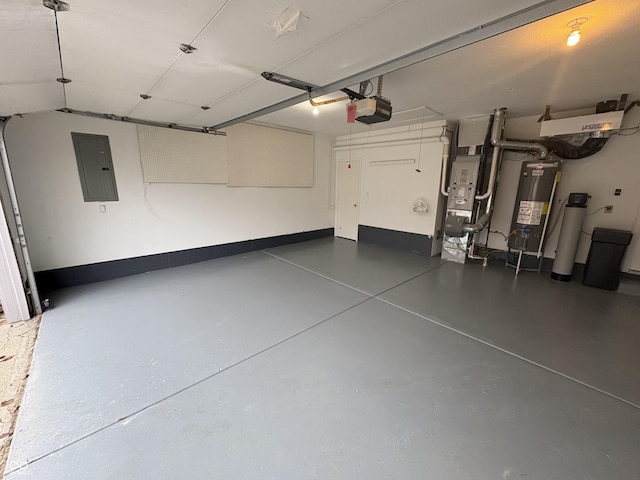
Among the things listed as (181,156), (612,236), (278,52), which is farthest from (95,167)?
(612,236)

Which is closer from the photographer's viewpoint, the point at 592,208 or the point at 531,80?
the point at 531,80

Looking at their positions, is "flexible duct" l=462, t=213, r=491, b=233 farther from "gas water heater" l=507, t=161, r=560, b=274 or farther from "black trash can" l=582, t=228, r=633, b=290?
"black trash can" l=582, t=228, r=633, b=290

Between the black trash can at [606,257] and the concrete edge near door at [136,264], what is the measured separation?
206 inches

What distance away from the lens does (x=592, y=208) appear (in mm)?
3961

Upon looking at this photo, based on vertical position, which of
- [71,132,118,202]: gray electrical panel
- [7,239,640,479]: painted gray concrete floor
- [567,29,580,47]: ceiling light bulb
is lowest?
[7,239,640,479]: painted gray concrete floor

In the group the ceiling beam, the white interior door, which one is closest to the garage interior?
the ceiling beam

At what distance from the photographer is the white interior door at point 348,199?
6309mm

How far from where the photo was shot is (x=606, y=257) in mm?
3598

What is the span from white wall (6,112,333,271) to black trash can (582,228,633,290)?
543 centimetres

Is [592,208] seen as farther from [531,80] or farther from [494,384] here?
[494,384]

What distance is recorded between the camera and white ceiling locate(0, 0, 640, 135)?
4.52 ft

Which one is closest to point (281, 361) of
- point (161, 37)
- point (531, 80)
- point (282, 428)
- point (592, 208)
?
point (282, 428)

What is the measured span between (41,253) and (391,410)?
445 cm

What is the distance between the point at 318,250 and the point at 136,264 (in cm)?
323
